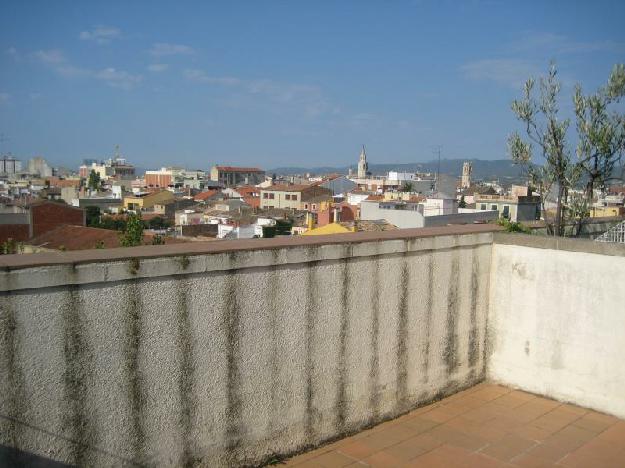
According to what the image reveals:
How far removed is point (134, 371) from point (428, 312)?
2601mm

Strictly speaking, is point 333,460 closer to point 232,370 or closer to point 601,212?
point 232,370

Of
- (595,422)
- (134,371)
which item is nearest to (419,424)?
(595,422)

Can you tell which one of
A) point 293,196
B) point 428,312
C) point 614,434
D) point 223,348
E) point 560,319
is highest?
point 223,348

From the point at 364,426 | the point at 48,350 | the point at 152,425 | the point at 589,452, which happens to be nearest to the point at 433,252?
the point at 364,426

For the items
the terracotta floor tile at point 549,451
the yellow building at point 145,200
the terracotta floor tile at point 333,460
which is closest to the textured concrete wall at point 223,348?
the terracotta floor tile at point 333,460

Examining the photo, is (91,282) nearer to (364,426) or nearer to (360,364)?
(360,364)

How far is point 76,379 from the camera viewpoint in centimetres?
284

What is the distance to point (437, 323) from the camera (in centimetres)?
482

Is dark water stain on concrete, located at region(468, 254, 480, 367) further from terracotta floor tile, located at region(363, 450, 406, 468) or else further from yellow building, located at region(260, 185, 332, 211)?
yellow building, located at region(260, 185, 332, 211)

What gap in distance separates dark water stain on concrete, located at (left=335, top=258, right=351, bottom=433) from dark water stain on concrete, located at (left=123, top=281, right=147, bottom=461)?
1521mm

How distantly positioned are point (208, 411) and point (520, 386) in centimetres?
324

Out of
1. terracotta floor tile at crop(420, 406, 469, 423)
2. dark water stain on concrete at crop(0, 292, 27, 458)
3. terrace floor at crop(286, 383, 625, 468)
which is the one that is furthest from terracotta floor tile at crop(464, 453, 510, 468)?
dark water stain on concrete at crop(0, 292, 27, 458)

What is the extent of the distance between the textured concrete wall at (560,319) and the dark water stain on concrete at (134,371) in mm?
3566

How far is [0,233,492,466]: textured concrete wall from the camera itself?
2.74 metres
